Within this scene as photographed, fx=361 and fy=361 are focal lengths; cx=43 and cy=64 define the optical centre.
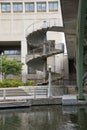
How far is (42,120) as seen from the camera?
2153 cm

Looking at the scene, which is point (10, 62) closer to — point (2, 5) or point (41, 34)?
point (41, 34)

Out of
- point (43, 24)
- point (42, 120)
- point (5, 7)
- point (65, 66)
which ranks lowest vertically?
point (42, 120)

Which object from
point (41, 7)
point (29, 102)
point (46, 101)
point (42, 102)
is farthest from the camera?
point (41, 7)

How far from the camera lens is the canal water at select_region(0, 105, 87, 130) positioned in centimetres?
1872

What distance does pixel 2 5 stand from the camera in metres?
71.3

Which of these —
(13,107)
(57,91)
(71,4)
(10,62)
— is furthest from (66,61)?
(71,4)

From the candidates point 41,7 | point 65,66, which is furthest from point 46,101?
point 41,7

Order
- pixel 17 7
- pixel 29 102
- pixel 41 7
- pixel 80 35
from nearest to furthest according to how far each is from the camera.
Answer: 1. pixel 80 35
2. pixel 29 102
3. pixel 41 7
4. pixel 17 7

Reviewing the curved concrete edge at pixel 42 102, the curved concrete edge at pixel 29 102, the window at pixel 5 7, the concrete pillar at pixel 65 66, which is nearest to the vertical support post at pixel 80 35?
the curved concrete edge at pixel 42 102

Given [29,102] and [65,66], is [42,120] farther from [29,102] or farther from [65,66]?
[65,66]

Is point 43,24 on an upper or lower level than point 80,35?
upper

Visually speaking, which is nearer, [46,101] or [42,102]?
[42,102]

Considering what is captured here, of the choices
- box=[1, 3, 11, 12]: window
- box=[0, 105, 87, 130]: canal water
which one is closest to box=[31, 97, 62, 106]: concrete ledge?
box=[0, 105, 87, 130]: canal water

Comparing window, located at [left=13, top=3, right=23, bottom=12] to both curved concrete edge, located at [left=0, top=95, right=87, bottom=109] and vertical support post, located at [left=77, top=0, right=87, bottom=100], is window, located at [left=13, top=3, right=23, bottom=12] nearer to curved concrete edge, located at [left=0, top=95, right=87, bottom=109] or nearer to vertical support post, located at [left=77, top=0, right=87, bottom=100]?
vertical support post, located at [left=77, top=0, right=87, bottom=100]
